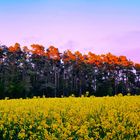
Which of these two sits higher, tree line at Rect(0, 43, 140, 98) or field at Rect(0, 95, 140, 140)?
tree line at Rect(0, 43, 140, 98)

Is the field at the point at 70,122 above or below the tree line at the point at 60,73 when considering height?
below

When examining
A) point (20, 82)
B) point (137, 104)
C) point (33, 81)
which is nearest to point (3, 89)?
point (20, 82)

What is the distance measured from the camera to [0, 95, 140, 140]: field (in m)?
10.1

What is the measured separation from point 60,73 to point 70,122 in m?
66.7

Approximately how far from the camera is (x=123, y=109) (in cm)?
1334

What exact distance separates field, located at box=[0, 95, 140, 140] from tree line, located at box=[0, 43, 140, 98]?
148 feet

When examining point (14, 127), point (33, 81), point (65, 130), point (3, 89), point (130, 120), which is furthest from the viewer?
point (33, 81)

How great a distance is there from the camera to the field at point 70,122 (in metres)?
10.1

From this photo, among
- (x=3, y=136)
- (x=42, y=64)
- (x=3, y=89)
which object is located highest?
(x=42, y=64)

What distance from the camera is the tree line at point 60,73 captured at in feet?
216

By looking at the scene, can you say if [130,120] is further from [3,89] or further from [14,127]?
[3,89]

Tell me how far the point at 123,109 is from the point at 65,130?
3.74 metres

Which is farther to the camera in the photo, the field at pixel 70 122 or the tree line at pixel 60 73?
the tree line at pixel 60 73

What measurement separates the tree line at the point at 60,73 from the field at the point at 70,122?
45005mm
